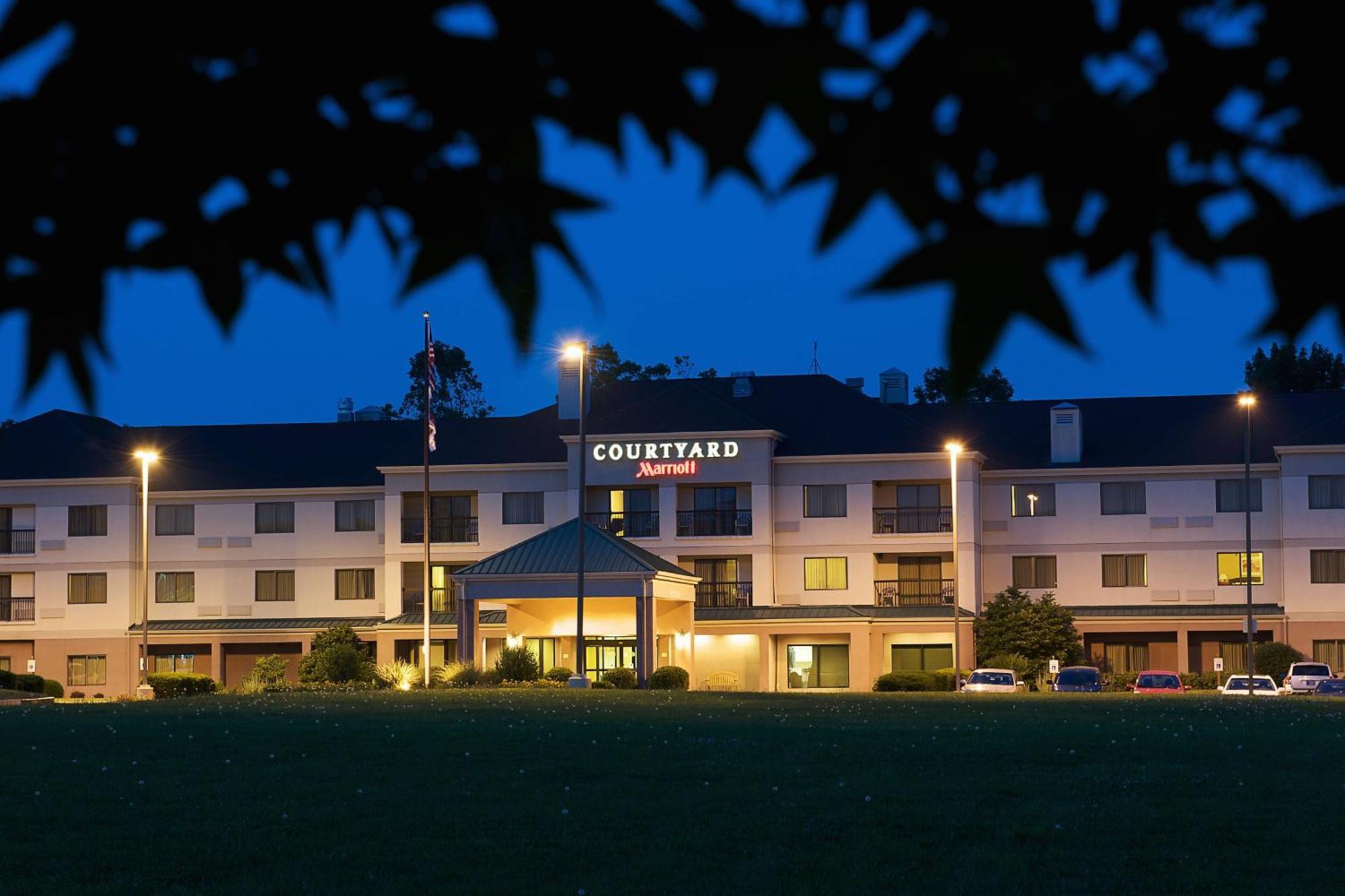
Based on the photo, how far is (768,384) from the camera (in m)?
77.4

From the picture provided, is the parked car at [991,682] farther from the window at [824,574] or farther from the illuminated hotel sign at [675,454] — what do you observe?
the illuminated hotel sign at [675,454]

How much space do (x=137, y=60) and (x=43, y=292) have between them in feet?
1.51

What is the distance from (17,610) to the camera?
2955 inches

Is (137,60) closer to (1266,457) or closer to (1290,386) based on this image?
(1266,457)

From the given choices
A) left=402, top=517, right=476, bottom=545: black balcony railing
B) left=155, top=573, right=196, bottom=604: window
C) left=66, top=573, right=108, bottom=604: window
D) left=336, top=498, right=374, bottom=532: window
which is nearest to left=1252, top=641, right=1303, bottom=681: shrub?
left=402, top=517, right=476, bottom=545: black balcony railing

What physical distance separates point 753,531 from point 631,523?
197 inches

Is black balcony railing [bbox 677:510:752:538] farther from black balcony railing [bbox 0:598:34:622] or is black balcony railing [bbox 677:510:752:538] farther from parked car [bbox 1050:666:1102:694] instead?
black balcony railing [bbox 0:598:34:622]

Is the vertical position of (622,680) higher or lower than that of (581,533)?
lower

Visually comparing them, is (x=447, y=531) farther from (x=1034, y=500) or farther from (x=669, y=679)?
(x=1034, y=500)

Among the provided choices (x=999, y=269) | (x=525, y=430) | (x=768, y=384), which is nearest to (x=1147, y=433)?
(x=768, y=384)

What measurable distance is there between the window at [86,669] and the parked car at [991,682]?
121 feet

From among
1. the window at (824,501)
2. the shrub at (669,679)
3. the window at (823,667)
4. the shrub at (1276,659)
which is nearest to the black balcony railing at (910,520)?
the window at (824,501)

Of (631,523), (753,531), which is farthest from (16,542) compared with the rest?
(753,531)

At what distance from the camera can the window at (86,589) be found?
245ft
